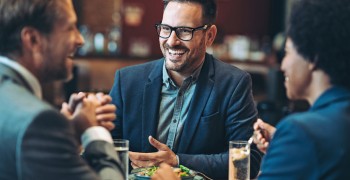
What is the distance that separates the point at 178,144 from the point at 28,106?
1.28 metres

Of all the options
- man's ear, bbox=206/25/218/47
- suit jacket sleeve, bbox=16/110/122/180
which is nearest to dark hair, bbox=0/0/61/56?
suit jacket sleeve, bbox=16/110/122/180

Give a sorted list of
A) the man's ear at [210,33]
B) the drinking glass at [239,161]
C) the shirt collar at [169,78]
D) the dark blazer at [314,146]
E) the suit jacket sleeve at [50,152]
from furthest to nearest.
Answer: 1. the man's ear at [210,33]
2. the shirt collar at [169,78]
3. the drinking glass at [239,161]
4. the dark blazer at [314,146]
5. the suit jacket sleeve at [50,152]

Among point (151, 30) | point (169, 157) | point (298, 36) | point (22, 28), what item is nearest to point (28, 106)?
point (22, 28)

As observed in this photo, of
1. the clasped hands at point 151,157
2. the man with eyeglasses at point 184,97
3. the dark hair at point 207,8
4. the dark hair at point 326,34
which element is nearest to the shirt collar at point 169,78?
the man with eyeglasses at point 184,97

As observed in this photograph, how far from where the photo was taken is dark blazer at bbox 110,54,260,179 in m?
2.86

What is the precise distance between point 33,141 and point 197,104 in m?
1.36

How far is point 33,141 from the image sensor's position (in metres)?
1.62

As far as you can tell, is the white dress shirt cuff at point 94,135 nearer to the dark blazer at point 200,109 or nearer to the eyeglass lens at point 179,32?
the dark blazer at point 200,109

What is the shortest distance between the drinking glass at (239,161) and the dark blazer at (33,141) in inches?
29.6

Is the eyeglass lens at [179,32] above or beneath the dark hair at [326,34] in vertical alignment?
beneath

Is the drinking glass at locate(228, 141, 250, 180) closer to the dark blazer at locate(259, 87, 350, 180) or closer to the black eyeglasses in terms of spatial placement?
the dark blazer at locate(259, 87, 350, 180)

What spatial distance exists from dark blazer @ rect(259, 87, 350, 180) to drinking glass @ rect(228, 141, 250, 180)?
54 centimetres

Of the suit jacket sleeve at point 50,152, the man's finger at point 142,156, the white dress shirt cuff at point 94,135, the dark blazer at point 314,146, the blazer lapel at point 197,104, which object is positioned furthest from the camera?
the blazer lapel at point 197,104

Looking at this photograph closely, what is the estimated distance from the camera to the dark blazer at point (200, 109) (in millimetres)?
2863
